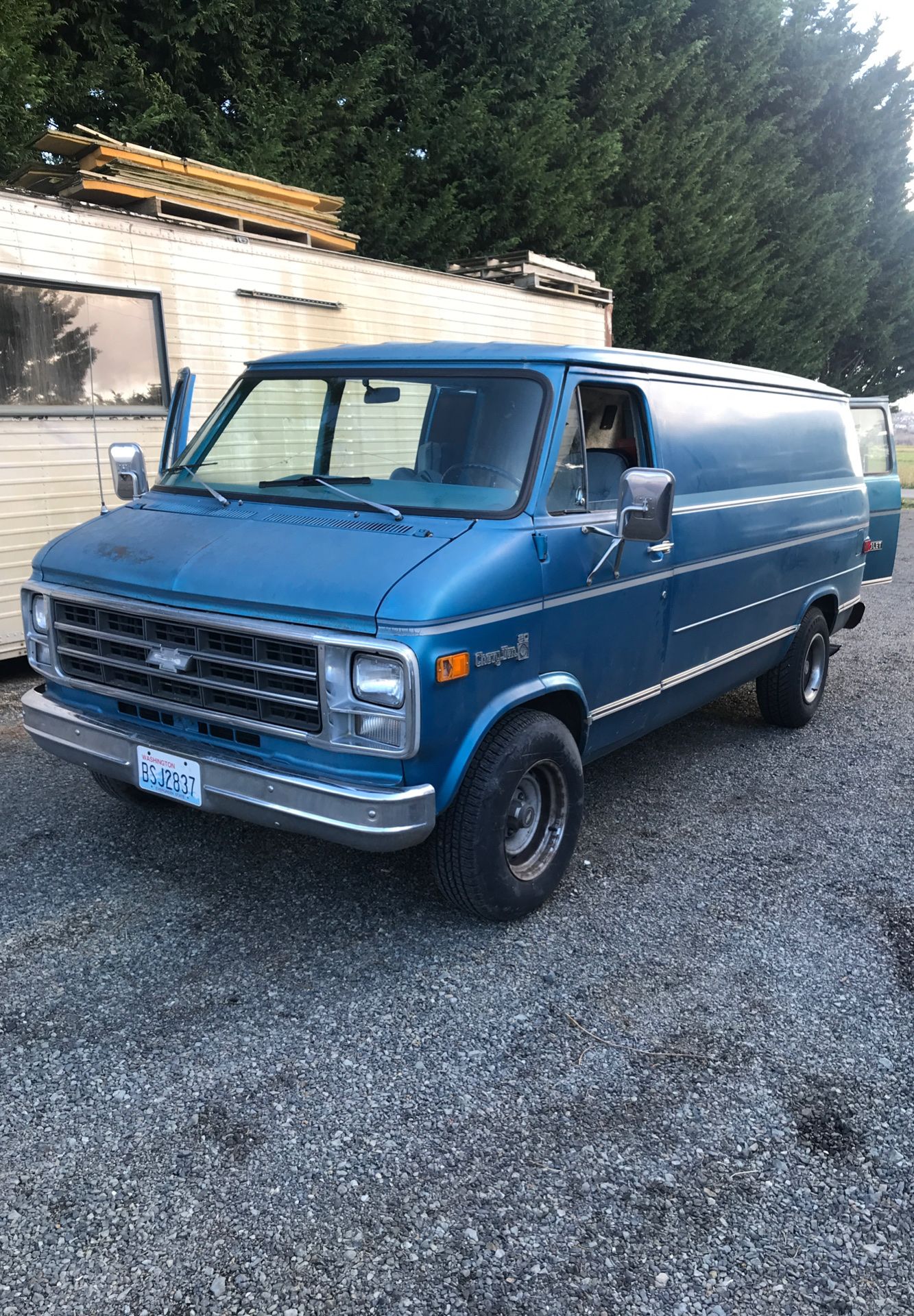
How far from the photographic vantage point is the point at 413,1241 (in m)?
2.33

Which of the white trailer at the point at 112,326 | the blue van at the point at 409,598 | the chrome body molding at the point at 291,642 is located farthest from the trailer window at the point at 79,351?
the chrome body molding at the point at 291,642

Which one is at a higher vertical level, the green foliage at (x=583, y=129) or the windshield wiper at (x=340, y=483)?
the green foliage at (x=583, y=129)

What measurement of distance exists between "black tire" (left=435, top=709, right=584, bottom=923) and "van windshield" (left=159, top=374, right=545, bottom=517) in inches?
33.7

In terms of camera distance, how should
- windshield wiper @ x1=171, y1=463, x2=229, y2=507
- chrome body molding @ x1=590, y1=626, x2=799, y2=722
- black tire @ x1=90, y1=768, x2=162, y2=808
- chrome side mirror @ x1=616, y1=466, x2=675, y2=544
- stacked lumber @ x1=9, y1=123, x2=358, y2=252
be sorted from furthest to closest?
stacked lumber @ x1=9, y1=123, x2=358, y2=252 → black tire @ x1=90, y1=768, x2=162, y2=808 → chrome body molding @ x1=590, y1=626, x2=799, y2=722 → windshield wiper @ x1=171, y1=463, x2=229, y2=507 → chrome side mirror @ x1=616, y1=466, x2=675, y2=544

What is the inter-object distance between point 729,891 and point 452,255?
43.4 feet

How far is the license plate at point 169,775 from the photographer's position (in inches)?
136

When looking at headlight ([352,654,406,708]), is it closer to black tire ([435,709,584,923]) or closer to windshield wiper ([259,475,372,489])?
black tire ([435,709,584,923])

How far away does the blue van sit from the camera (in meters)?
3.21

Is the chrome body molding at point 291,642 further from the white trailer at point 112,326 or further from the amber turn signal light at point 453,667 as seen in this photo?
the white trailer at point 112,326

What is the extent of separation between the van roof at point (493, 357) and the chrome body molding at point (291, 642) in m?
1.45

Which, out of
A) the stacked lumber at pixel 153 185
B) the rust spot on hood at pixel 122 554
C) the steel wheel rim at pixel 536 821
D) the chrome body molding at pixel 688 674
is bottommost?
the steel wheel rim at pixel 536 821

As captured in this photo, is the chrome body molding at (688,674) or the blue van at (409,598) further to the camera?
the chrome body molding at (688,674)

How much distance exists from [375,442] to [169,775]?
161 cm

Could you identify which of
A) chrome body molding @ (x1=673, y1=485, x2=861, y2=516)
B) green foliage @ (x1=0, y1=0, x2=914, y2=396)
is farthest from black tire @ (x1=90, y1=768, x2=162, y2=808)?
green foliage @ (x1=0, y1=0, x2=914, y2=396)
